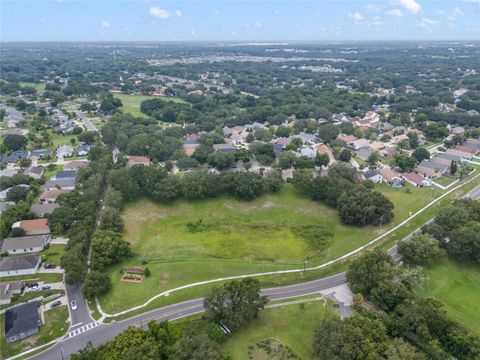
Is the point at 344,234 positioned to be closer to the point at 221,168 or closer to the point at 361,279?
the point at 361,279

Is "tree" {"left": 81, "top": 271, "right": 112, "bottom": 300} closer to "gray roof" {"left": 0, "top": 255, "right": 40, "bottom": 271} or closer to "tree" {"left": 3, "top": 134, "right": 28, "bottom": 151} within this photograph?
"gray roof" {"left": 0, "top": 255, "right": 40, "bottom": 271}

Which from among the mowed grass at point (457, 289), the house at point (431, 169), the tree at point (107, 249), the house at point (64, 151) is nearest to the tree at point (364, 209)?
the mowed grass at point (457, 289)

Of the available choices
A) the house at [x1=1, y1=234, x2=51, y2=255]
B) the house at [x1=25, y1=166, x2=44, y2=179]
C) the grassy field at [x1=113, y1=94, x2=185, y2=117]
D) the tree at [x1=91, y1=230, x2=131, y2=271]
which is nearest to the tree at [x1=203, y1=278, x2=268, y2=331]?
the tree at [x1=91, y1=230, x2=131, y2=271]

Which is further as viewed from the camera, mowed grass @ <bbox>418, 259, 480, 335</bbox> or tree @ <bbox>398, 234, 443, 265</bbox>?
tree @ <bbox>398, 234, 443, 265</bbox>

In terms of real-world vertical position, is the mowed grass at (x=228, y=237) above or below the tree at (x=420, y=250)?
below

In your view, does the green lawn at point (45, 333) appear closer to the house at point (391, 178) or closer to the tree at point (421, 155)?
the house at point (391, 178)

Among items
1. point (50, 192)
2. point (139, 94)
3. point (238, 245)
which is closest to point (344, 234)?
point (238, 245)
